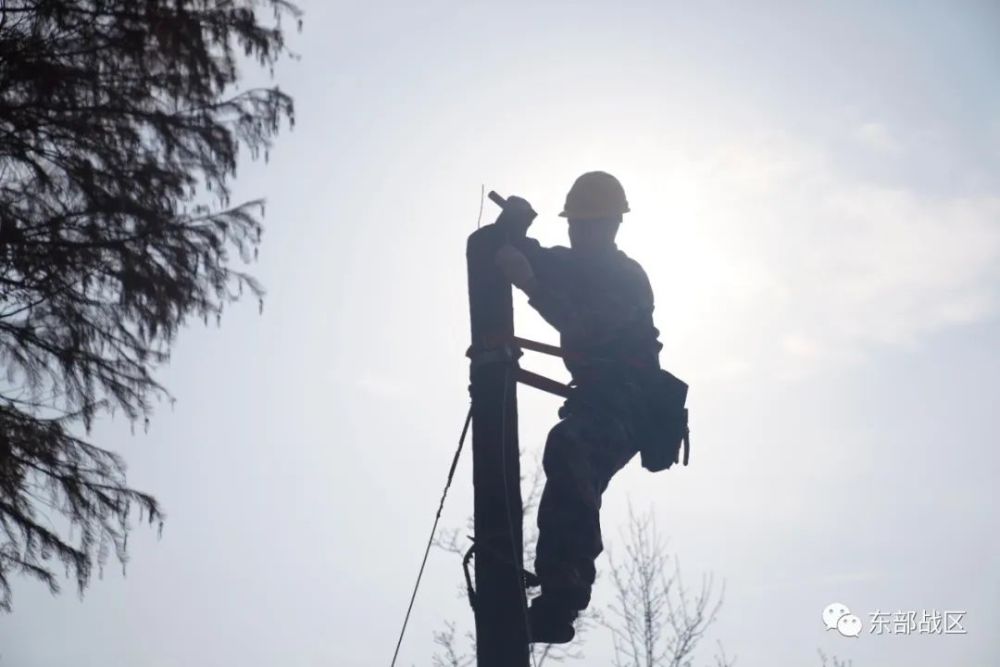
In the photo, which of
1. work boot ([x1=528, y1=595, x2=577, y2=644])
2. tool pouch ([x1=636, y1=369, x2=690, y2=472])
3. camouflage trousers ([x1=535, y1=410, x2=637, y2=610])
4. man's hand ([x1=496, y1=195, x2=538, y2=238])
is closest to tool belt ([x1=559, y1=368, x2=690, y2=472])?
tool pouch ([x1=636, y1=369, x2=690, y2=472])

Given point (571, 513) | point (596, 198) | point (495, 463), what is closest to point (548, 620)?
point (571, 513)

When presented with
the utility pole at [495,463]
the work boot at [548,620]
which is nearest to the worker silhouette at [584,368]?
the work boot at [548,620]

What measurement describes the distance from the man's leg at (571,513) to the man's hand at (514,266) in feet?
1.87

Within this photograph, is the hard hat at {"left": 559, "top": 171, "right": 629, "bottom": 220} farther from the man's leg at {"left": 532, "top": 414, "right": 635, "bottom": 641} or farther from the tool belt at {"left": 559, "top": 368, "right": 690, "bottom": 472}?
the man's leg at {"left": 532, "top": 414, "right": 635, "bottom": 641}

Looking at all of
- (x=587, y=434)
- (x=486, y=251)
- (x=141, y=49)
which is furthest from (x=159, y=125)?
(x=587, y=434)

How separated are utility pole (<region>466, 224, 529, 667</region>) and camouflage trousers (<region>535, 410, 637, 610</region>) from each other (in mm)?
141

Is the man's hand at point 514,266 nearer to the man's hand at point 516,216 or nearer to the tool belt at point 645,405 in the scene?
the man's hand at point 516,216

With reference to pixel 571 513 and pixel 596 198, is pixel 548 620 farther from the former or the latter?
pixel 596 198

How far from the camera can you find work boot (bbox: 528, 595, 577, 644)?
392 centimetres

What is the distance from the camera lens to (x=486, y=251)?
435 centimetres

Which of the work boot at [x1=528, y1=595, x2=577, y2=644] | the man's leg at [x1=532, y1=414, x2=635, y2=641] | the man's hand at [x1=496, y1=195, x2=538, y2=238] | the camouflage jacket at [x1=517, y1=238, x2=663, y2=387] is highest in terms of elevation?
the man's hand at [x1=496, y1=195, x2=538, y2=238]

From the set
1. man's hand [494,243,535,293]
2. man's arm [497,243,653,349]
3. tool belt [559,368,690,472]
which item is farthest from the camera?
man's arm [497,243,653,349]

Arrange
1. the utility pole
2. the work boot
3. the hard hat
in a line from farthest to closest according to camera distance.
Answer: the hard hat
the work boot
the utility pole

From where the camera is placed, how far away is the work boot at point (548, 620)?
3924mm
